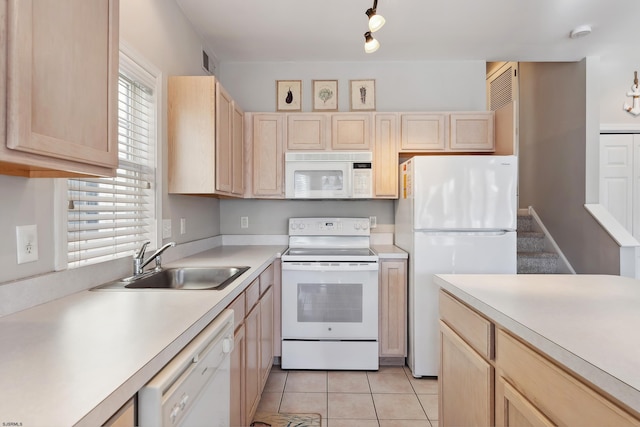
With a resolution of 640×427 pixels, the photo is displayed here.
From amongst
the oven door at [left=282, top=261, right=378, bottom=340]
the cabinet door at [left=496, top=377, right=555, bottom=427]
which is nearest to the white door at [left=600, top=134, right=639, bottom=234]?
the oven door at [left=282, top=261, right=378, bottom=340]

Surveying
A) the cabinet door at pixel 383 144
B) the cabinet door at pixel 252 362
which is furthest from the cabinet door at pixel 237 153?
the cabinet door at pixel 383 144

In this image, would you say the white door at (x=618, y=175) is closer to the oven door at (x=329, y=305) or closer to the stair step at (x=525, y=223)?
the stair step at (x=525, y=223)

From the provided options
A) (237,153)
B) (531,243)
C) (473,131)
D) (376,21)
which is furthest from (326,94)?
(531,243)

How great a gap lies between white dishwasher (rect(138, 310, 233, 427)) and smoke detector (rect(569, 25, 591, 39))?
10.8ft

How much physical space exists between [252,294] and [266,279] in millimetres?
438

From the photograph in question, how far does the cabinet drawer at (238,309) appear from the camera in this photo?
4.73 ft

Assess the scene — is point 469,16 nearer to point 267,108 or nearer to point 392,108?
point 392,108

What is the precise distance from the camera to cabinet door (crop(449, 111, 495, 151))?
290 cm

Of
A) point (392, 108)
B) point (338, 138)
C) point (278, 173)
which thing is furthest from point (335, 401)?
point (392, 108)

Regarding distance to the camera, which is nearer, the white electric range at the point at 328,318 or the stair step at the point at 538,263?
the white electric range at the point at 328,318

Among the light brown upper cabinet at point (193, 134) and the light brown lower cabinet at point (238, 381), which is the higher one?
the light brown upper cabinet at point (193, 134)

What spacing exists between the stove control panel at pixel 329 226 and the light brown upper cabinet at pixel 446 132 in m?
0.80

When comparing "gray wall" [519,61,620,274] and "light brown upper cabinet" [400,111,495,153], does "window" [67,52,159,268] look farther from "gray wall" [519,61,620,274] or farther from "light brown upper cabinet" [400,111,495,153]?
"gray wall" [519,61,620,274]

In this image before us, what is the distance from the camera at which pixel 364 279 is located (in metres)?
2.54
